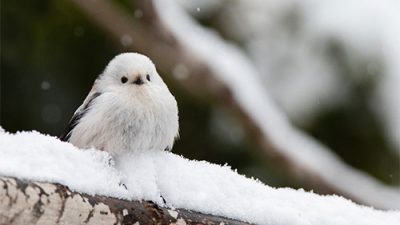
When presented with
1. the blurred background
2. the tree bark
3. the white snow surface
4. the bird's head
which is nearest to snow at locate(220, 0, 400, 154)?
the blurred background

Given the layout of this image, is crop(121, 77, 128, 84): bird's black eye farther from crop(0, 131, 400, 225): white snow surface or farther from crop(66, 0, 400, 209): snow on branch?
crop(66, 0, 400, 209): snow on branch

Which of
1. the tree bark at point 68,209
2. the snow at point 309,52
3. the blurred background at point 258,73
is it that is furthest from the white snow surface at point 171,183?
the snow at point 309,52

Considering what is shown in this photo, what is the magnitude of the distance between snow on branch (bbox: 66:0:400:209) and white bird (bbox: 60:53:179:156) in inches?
57.7

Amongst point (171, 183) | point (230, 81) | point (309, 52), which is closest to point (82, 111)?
point (171, 183)

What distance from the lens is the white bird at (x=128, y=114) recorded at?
2.75 meters

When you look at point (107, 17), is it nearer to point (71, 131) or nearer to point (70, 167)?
point (71, 131)

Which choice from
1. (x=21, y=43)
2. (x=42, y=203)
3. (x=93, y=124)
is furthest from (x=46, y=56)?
(x=42, y=203)

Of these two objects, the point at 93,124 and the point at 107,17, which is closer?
the point at 93,124

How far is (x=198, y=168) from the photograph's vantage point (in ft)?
8.00

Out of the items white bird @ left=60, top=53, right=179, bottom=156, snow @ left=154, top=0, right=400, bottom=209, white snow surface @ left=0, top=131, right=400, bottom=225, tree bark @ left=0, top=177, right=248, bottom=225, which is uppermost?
snow @ left=154, top=0, right=400, bottom=209

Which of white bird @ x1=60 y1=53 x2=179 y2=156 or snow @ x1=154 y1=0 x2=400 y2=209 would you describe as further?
snow @ x1=154 y1=0 x2=400 y2=209

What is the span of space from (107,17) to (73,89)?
1.78ft

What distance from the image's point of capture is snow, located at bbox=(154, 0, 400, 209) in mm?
4652

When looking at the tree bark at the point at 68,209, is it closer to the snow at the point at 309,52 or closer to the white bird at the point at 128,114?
the white bird at the point at 128,114
